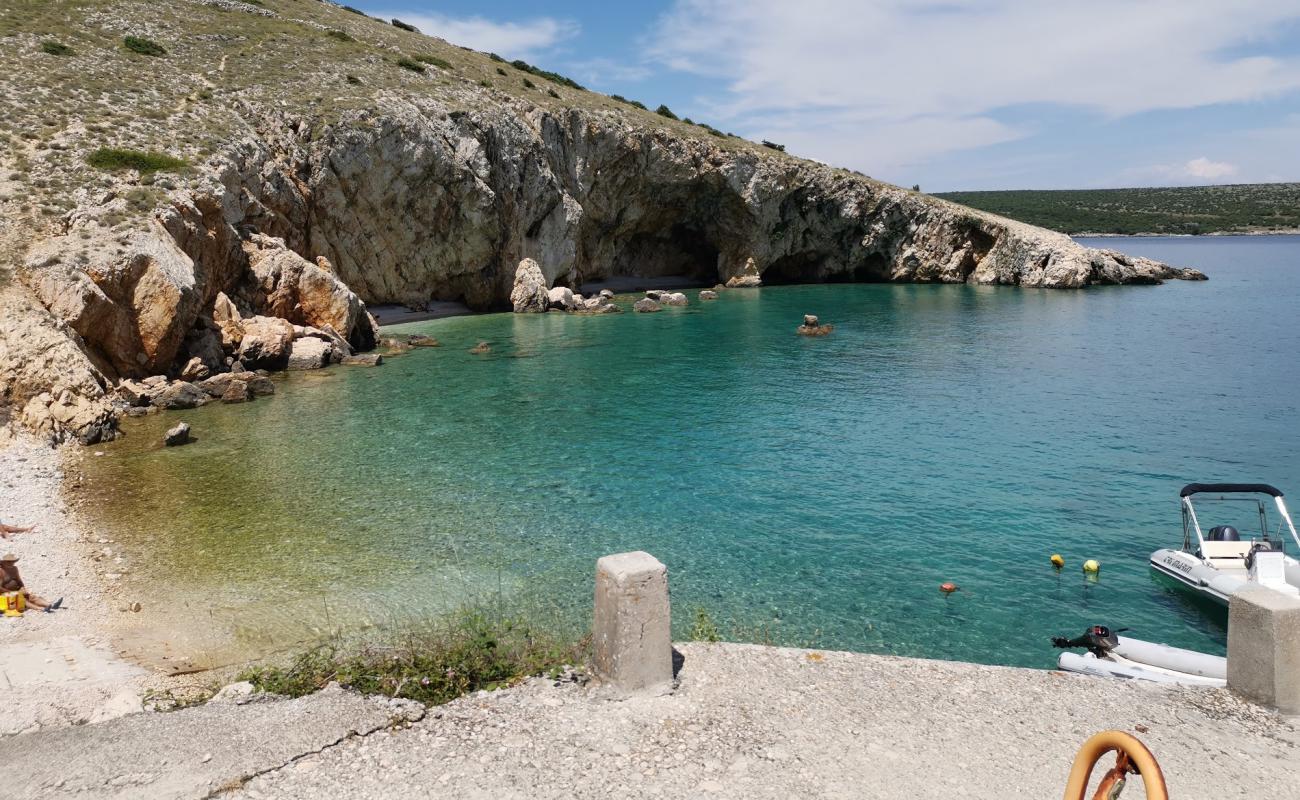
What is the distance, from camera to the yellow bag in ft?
41.5

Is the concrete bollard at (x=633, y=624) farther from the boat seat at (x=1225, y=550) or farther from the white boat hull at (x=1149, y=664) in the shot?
the boat seat at (x=1225, y=550)

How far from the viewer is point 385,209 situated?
2095 inches

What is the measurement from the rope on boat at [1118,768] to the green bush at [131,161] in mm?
41979

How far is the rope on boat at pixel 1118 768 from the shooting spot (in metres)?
3.65

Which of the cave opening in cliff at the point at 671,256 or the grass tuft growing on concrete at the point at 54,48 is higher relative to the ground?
the grass tuft growing on concrete at the point at 54,48

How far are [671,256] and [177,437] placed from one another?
228 feet

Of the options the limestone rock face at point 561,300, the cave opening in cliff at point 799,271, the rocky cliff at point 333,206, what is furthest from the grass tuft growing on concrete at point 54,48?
the cave opening in cliff at point 799,271

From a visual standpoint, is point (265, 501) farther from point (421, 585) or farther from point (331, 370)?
point (331, 370)

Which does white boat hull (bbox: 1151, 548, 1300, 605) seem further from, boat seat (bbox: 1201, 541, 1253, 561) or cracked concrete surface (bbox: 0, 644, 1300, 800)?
cracked concrete surface (bbox: 0, 644, 1300, 800)

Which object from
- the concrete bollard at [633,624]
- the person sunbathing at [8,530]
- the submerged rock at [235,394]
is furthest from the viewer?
the submerged rock at [235,394]

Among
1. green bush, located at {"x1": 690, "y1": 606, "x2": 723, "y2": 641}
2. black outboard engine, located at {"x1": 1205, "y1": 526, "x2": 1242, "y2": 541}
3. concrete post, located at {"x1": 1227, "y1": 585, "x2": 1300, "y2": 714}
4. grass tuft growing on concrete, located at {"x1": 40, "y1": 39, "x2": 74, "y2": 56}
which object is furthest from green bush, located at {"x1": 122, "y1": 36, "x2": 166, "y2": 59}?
concrete post, located at {"x1": 1227, "y1": 585, "x2": 1300, "y2": 714}

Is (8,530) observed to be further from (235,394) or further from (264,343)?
(264,343)

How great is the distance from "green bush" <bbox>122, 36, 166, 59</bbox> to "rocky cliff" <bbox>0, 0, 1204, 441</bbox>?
424 millimetres

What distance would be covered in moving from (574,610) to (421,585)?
3.19 meters
